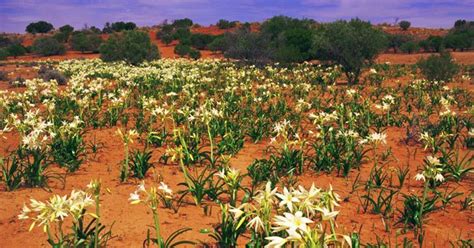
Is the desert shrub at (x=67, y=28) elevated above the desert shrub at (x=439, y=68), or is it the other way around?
the desert shrub at (x=67, y=28)

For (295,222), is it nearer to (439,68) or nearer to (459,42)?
(439,68)

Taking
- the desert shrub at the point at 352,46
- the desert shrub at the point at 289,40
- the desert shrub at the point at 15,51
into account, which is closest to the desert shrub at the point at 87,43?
the desert shrub at the point at 15,51

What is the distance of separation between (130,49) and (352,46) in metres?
19.1

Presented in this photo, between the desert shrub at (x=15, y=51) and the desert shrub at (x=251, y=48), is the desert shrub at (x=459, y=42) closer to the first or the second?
the desert shrub at (x=251, y=48)

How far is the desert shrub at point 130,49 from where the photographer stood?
115ft

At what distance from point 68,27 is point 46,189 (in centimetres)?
8193

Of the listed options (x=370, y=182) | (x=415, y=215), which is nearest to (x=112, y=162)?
(x=370, y=182)

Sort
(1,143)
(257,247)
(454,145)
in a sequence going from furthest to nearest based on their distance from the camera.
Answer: (1,143)
(454,145)
(257,247)

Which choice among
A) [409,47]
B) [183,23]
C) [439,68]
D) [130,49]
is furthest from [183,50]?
[183,23]

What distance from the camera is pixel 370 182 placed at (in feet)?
21.1

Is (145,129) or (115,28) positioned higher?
(115,28)

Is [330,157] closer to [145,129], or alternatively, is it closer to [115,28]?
[145,129]

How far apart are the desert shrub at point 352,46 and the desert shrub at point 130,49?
53.3 feet

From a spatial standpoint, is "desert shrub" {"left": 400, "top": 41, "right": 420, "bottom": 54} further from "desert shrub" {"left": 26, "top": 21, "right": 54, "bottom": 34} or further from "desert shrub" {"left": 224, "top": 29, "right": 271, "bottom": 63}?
"desert shrub" {"left": 26, "top": 21, "right": 54, "bottom": 34}
